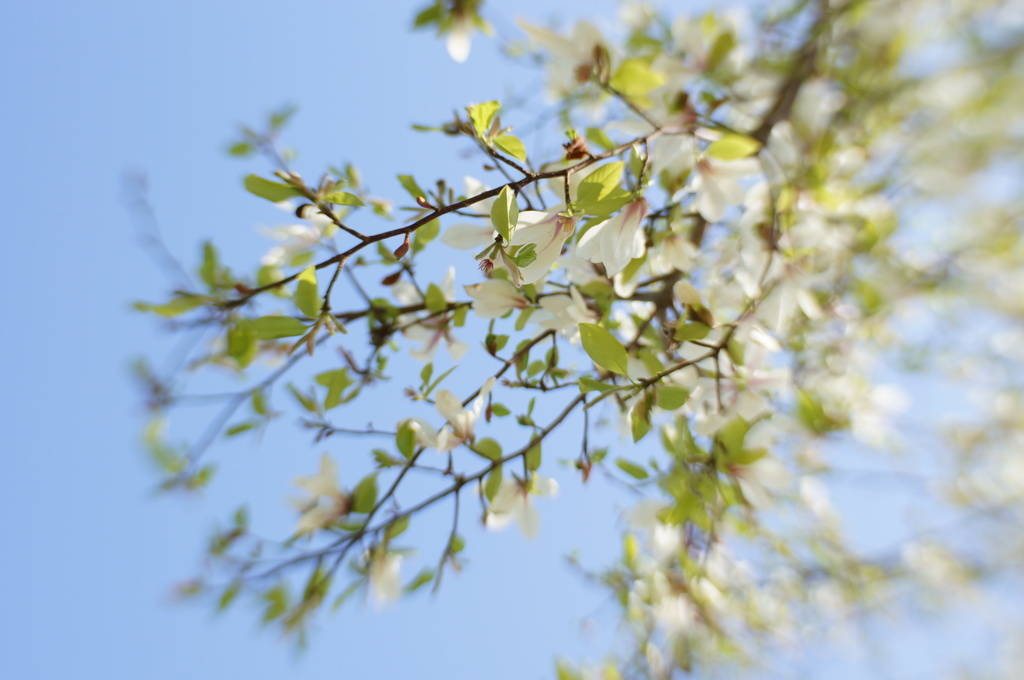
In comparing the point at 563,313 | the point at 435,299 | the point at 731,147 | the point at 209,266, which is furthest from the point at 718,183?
the point at 209,266

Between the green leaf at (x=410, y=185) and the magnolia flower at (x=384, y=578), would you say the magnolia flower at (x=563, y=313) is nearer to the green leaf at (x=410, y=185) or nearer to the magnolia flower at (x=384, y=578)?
the green leaf at (x=410, y=185)

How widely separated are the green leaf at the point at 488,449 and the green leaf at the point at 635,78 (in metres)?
0.35

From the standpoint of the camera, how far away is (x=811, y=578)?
1356mm

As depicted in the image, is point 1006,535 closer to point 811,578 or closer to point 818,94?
Answer: point 811,578

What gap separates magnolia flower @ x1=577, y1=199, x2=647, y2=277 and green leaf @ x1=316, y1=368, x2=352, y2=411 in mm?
293

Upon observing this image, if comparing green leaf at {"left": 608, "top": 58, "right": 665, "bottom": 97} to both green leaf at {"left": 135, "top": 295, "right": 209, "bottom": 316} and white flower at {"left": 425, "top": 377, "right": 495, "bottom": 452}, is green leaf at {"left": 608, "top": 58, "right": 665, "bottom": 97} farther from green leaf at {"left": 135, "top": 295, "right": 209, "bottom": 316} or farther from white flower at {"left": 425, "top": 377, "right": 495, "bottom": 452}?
green leaf at {"left": 135, "top": 295, "right": 209, "bottom": 316}

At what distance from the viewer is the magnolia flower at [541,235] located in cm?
37

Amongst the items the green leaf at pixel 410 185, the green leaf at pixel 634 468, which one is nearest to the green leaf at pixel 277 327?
the green leaf at pixel 410 185

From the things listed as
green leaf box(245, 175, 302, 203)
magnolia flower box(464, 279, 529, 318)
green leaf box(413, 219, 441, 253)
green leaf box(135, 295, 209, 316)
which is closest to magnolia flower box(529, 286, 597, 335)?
magnolia flower box(464, 279, 529, 318)

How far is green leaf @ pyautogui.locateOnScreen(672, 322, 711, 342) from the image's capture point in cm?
43

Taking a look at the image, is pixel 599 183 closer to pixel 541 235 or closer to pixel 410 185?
pixel 541 235

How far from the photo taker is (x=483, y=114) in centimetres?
36

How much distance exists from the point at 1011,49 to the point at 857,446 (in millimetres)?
877

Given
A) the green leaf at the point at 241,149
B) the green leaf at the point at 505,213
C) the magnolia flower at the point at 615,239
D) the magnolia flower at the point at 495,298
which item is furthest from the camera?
the green leaf at the point at 241,149
